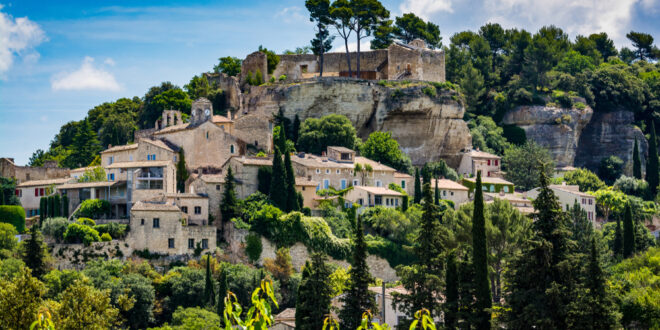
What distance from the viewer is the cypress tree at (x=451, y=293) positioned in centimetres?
4212

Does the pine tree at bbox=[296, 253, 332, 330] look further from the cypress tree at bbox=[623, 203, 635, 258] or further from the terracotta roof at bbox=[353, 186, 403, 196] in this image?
the cypress tree at bbox=[623, 203, 635, 258]

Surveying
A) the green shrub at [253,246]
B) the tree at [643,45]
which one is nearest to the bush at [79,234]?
the green shrub at [253,246]

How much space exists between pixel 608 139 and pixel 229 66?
3913 cm

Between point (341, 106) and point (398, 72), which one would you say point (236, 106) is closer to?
point (341, 106)

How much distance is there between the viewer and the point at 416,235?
6238 cm

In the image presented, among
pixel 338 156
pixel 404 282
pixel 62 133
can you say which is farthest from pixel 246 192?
pixel 62 133

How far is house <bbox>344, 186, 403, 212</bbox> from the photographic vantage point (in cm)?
6706

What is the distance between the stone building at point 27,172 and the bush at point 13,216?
8250mm

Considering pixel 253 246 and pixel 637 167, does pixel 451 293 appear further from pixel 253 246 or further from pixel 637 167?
pixel 637 167

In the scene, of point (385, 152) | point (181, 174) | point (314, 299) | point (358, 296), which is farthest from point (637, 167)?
point (314, 299)

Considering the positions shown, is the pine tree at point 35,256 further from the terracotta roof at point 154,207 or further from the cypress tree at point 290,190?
the cypress tree at point 290,190

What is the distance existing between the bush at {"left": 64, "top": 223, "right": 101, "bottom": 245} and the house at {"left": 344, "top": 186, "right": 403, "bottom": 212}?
59.9ft

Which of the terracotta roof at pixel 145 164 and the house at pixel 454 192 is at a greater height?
the terracotta roof at pixel 145 164

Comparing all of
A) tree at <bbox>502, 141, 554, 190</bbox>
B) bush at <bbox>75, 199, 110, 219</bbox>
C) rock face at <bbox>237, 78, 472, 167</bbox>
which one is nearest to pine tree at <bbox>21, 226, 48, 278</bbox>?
bush at <bbox>75, 199, 110, 219</bbox>
